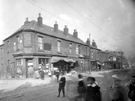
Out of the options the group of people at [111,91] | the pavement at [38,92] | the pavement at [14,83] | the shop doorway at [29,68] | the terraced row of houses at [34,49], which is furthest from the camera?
the terraced row of houses at [34,49]

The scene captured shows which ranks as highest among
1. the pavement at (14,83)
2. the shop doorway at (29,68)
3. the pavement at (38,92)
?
the shop doorway at (29,68)

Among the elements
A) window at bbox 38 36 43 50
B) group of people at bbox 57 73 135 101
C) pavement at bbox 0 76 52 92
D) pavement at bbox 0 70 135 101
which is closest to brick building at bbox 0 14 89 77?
window at bbox 38 36 43 50

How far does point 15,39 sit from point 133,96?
16.5 metres

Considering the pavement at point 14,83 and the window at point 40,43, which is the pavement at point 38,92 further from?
the window at point 40,43

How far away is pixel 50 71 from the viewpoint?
1562cm

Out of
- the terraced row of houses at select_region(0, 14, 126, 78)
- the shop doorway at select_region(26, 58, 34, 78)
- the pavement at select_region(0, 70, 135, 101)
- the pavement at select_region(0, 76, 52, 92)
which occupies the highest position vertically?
the terraced row of houses at select_region(0, 14, 126, 78)

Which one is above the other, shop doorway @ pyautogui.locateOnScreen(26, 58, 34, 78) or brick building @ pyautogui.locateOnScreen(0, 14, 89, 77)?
brick building @ pyautogui.locateOnScreen(0, 14, 89, 77)

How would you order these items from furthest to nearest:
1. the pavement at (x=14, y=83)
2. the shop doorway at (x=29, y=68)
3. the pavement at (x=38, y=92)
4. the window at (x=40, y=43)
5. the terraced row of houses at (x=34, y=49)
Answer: the window at (x=40, y=43)
the terraced row of houses at (x=34, y=49)
the shop doorway at (x=29, y=68)
the pavement at (x=14, y=83)
the pavement at (x=38, y=92)

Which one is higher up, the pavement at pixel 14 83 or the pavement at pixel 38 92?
the pavement at pixel 38 92

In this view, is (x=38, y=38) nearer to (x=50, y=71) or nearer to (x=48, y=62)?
(x=48, y=62)

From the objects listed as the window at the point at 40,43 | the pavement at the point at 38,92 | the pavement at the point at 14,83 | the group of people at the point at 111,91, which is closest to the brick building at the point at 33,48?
the window at the point at 40,43

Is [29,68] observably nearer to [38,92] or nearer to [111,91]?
[38,92]

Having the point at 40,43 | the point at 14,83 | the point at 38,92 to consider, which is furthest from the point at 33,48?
the point at 38,92

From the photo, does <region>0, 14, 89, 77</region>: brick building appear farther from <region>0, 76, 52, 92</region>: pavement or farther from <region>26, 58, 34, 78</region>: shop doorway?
<region>0, 76, 52, 92</region>: pavement
